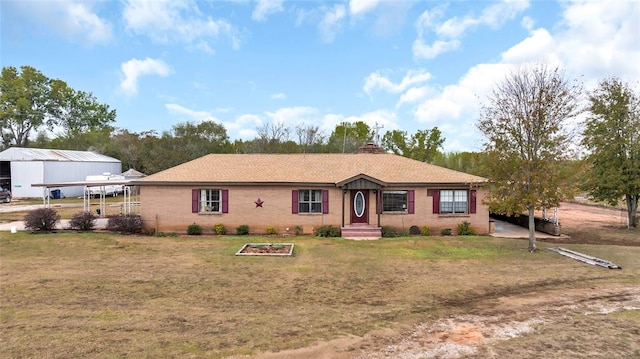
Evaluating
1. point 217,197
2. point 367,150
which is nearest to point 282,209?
point 217,197

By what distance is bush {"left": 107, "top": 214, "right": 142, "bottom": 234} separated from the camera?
20.9m

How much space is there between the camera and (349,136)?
66.8 m

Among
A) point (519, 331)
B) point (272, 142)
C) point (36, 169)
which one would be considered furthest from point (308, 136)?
point (519, 331)

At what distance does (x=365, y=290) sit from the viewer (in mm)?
11602

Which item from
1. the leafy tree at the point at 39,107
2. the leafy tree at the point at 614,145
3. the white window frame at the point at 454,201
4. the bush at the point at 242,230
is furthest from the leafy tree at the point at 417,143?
the leafy tree at the point at 39,107

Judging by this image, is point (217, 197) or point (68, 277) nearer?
point (68, 277)

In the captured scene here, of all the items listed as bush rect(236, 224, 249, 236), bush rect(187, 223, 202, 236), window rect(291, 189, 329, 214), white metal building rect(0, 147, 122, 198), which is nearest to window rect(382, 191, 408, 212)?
window rect(291, 189, 329, 214)

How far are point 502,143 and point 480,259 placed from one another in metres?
5.43

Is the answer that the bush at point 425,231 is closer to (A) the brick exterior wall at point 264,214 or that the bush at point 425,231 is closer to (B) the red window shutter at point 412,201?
(A) the brick exterior wall at point 264,214

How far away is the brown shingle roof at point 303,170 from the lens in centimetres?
2147

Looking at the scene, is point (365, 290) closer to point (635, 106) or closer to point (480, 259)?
point (480, 259)

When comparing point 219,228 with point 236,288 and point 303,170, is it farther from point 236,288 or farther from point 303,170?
point 236,288

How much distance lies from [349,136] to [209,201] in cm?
4738

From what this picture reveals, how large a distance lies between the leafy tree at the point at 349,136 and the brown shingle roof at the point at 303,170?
106 ft
